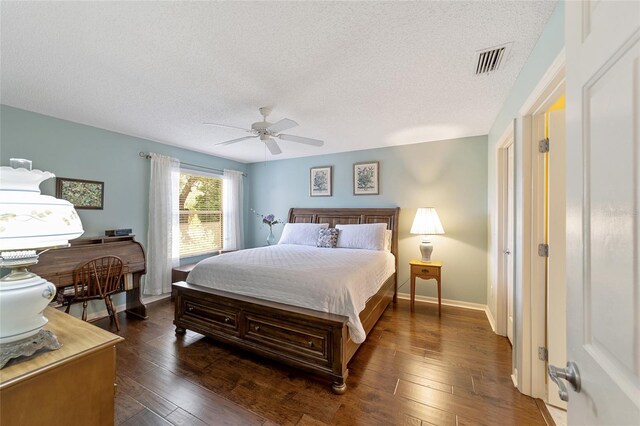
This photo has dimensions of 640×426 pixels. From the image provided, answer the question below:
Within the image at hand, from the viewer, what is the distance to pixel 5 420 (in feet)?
3.02

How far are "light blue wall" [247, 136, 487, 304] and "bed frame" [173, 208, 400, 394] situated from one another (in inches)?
53.8

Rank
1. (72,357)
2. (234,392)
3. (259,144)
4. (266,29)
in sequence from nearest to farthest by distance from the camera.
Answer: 1. (72,357)
2. (266,29)
3. (234,392)
4. (259,144)

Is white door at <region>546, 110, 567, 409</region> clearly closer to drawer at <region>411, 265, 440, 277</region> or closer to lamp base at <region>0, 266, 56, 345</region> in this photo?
drawer at <region>411, 265, 440, 277</region>

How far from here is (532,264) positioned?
1.78 m

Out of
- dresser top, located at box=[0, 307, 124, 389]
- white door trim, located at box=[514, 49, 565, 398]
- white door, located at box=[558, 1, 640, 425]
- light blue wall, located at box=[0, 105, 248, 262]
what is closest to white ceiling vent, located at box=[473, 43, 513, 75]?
white door trim, located at box=[514, 49, 565, 398]

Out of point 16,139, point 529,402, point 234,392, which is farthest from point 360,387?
point 16,139

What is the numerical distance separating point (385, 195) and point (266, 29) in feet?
9.93

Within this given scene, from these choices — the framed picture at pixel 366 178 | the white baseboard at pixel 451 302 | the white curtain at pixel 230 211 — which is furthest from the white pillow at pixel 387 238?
the white curtain at pixel 230 211

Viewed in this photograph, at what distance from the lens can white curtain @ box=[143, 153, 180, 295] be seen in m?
3.71

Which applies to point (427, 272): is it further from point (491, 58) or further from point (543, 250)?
point (491, 58)

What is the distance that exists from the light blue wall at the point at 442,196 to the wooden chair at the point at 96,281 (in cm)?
310

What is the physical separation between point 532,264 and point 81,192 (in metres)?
4.63

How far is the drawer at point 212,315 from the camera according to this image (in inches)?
93.3

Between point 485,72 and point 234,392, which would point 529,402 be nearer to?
point 234,392
